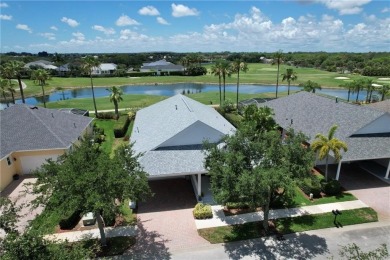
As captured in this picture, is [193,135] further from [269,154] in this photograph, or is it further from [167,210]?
[269,154]

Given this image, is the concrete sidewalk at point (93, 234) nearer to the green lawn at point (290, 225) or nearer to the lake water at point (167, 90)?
the green lawn at point (290, 225)

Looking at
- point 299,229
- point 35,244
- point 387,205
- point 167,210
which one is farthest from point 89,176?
point 387,205

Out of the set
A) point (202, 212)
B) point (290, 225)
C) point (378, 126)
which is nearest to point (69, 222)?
point (202, 212)

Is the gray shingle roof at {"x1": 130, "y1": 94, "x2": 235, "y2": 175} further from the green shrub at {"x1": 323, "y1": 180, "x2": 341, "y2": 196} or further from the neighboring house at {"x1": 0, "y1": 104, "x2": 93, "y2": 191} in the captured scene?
the green shrub at {"x1": 323, "y1": 180, "x2": 341, "y2": 196}

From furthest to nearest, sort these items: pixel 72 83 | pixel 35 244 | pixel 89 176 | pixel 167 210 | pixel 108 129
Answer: pixel 72 83, pixel 108 129, pixel 167 210, pixel 89 176, pixel 35 244

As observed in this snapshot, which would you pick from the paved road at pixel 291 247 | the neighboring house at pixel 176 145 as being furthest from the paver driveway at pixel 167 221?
the neighboring house at pixel 176 145

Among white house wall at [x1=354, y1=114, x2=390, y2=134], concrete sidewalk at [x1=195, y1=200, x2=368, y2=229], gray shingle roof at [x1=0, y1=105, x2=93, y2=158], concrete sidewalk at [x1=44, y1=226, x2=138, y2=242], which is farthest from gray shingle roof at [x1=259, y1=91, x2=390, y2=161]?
gray shingle roof at [x1=0, y1=105, x2=93, y2=158]
